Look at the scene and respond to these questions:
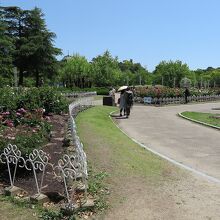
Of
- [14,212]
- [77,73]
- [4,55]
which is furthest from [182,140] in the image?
[77,73]

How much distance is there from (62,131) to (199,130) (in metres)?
6.84

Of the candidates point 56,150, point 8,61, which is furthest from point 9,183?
point 8,61

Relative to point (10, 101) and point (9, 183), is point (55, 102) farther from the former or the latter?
point (9, 183)

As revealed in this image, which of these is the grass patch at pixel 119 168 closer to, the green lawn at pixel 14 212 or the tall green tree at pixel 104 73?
the green lawn at pixel 14 212

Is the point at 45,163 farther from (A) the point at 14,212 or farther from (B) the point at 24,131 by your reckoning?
(B) the point at 24,131

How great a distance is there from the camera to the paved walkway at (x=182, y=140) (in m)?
11.2

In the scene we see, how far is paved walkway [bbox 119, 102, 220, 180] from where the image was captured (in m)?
11.2

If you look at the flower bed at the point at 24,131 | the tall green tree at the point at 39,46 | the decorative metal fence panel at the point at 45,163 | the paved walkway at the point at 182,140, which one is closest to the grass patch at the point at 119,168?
the decorative metal fence panel at the point at 45,163

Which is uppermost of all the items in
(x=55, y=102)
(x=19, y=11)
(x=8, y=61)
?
→ (x=19, y=11)

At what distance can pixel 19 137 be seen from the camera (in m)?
9.21

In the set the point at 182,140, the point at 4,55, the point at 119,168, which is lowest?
the point at 182,140

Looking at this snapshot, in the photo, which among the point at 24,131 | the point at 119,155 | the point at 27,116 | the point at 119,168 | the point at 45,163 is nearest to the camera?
the point at 45,163

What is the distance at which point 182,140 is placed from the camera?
15.2 meters

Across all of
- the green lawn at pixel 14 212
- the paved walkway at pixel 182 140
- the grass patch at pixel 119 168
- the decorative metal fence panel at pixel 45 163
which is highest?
the decorative metal fence panel at pixel 45 163
